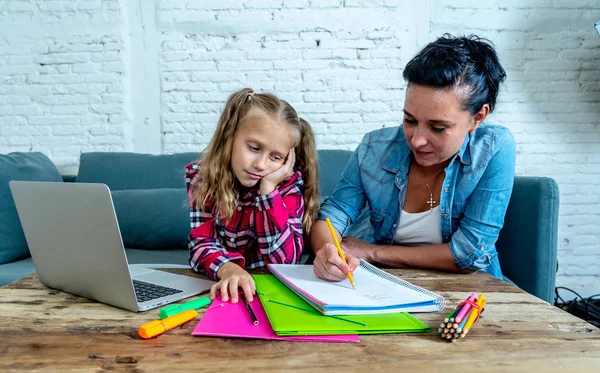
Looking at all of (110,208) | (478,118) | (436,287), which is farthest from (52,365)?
(478,118)

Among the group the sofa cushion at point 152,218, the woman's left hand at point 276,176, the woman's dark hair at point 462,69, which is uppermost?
the woman's dark hair at point 462,69

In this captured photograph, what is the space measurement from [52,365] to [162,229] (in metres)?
1.67

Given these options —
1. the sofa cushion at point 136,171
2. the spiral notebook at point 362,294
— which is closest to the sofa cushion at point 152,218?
the sofa cushion at point 136,171

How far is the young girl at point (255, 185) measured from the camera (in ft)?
4.31

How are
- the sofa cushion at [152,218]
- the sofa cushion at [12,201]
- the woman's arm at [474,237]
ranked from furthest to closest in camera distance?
the sofa cushion at [152,218]
the sofa cushion at [12,201]
the woman's arm at [474,237]

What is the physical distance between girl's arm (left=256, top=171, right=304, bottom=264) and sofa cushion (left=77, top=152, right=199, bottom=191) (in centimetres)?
114

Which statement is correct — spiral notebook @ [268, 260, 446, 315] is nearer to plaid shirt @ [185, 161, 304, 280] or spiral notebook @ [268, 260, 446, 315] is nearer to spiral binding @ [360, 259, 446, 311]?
spiral binding @ [360, 259, 446, 311]

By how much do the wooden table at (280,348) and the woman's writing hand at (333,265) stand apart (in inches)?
7.3

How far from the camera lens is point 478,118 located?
1.33 m

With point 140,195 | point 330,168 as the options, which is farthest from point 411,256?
point 140,195

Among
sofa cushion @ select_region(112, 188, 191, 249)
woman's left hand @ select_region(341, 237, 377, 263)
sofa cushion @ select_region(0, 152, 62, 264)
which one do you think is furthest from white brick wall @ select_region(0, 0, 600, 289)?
woman's left hand @ select_region(341, 237, 377, 263)

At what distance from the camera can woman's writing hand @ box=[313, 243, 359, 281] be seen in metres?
0.96

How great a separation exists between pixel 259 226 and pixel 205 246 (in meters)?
0.19

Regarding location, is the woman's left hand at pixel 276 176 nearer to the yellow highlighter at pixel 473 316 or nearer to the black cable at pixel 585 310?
the yellow highlighter at pixel 473 316
